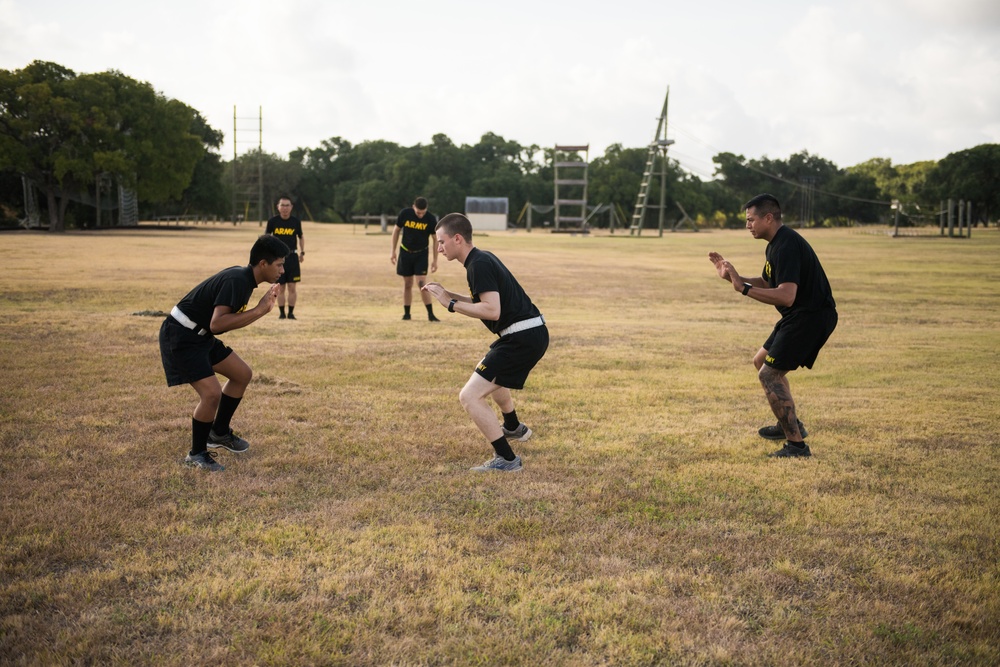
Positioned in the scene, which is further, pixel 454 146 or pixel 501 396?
pixel 454 146

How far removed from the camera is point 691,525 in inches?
188

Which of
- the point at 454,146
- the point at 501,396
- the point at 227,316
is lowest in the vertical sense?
the point at 501,396

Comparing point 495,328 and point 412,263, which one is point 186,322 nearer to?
point 495,328

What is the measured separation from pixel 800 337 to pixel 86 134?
54175mm

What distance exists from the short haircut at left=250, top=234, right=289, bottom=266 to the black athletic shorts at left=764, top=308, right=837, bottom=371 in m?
3.95

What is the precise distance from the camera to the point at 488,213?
76938 mm

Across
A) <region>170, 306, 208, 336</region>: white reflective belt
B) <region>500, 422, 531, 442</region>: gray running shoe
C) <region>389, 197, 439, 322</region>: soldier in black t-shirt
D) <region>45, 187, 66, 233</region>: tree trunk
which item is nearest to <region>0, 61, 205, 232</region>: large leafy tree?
<region>45, 187, 66, 233</region>: tree trunk

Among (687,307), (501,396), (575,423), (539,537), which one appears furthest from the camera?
(687,307)

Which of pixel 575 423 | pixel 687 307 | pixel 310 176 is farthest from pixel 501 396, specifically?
pixel 310 176

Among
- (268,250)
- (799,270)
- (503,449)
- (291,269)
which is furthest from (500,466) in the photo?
(291,269)

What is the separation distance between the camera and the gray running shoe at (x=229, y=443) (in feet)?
20.2

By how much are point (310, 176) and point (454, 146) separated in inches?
792

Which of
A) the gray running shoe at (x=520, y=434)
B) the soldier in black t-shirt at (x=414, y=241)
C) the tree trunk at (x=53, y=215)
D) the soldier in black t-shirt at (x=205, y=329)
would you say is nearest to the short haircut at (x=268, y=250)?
the soldier in black t-shirt at (x=205, y=329)

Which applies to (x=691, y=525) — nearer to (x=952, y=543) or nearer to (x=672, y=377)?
(x=952, y=543)
